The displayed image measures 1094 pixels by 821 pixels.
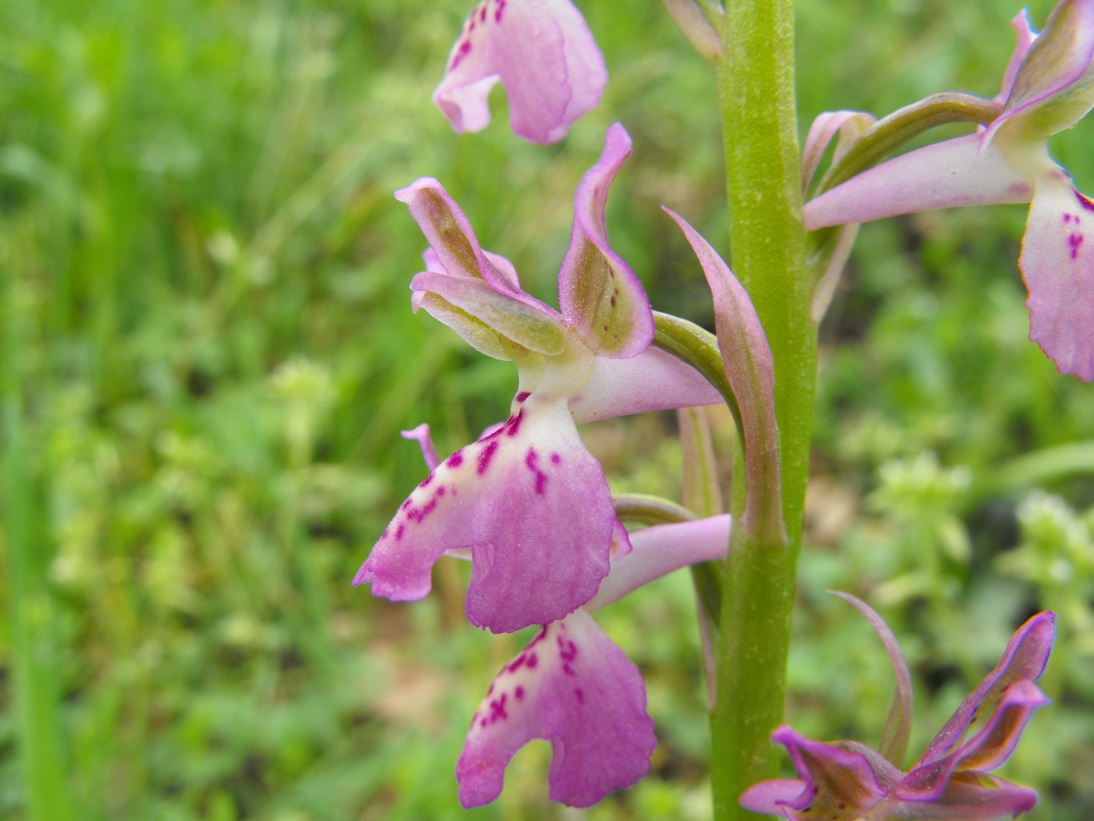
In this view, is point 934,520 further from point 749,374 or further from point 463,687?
point 749,374

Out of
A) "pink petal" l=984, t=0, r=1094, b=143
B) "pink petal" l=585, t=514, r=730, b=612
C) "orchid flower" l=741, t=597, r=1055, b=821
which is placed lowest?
"orchid flower" l=741, t=597, r=1055, b=821

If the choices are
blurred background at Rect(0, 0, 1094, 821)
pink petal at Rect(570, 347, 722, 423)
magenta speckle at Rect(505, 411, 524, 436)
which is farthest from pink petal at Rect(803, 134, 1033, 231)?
blurred background at Rect(0, 0, 1094, 821)

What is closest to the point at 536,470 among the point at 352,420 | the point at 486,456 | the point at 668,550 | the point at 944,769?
the point at 486,456

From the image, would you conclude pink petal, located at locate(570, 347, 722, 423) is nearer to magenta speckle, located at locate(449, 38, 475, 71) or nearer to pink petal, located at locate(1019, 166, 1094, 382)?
pink petal, located at locate(1019, 166, 1094, 382)

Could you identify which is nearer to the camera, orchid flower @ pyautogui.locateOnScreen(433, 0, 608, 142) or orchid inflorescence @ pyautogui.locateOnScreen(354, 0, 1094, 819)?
orchid inflorescence @ pyautogui.locateOnScreen(354, 0, 1094, 819)

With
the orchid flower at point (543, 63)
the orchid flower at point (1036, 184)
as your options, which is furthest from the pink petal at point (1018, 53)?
the orchid flower at point (543, 63)

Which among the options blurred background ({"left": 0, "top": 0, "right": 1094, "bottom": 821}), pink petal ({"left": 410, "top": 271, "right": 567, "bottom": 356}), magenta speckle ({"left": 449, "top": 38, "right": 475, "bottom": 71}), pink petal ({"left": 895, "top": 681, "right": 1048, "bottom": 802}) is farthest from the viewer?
blurred background ({"left": 0, "top": 0, "right": 1094, "bottom": 821})

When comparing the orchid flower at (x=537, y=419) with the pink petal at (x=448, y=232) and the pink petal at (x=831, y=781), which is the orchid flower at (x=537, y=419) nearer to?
the pink petal at (x=448, y=232)
